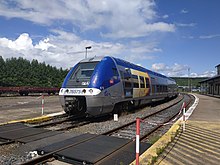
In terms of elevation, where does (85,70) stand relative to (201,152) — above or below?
above

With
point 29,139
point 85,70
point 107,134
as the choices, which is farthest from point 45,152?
point 85,70

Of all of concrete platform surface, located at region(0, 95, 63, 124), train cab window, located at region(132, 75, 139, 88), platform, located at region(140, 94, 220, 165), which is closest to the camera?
platform, located at region(140, 94, 220, 165)

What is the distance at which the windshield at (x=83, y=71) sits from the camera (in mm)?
10641

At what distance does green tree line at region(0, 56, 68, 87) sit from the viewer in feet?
223

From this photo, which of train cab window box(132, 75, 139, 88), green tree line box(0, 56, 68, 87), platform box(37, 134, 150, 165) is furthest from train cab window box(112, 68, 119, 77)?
green tree line box(0, 56, 68, 87)

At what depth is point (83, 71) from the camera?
11.0 m

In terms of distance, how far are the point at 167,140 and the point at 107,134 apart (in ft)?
7.40

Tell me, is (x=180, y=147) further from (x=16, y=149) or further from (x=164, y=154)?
(x=16, y=149)

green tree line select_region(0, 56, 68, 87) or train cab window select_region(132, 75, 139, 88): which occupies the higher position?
green tree line select_region(0, 56, 68, 87)

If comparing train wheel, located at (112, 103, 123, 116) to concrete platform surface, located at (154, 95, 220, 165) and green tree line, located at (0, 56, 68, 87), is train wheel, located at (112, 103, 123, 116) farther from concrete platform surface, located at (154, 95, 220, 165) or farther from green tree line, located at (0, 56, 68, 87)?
green tree line, located at (0, 56, 68, 87)

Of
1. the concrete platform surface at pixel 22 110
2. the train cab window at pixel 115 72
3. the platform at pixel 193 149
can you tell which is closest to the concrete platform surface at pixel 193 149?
the platform at pixel 193 149

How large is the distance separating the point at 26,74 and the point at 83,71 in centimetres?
6811

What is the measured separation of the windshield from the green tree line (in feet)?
205

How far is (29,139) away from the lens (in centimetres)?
672
